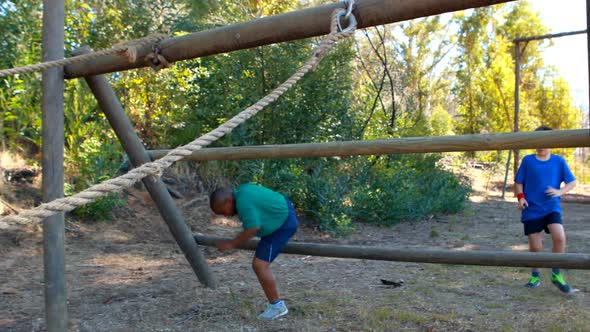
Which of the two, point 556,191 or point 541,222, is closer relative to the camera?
point 556,191

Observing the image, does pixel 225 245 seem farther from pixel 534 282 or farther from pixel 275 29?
pixel 534 282

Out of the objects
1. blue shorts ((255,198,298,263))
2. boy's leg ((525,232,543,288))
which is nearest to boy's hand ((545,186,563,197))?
boy's leg ((525,232,543,288))

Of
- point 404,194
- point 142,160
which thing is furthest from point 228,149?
point 404,194

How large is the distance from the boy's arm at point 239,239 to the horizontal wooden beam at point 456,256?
155 mm

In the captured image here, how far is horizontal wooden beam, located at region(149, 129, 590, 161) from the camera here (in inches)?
89.9

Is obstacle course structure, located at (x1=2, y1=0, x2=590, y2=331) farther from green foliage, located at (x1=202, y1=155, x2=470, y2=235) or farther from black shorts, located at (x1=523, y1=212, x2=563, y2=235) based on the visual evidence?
green foliage, located at (x1=202, y1=155, x2=470, y2=235)

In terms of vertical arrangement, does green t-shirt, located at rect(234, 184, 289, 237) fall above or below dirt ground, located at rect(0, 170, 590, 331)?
above

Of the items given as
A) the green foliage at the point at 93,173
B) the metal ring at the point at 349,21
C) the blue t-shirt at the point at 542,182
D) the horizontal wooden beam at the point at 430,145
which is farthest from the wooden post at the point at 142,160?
the green foliage at the point at 93,173

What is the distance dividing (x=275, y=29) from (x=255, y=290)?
2.40 metres

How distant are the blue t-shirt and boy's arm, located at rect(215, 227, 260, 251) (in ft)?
A: 7.71

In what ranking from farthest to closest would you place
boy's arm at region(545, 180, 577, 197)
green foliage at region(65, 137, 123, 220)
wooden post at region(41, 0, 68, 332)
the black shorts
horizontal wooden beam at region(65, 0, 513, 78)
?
green foliage at region(65, 137, 123, 220), the black shorts, boy's arm at region(545, 180, 577, 197), wooden post at region(41, 0, 68, 332), horizontal wooden beam at region(65, 0, 513, 78)

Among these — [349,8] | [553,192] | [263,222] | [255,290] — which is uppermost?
[349,8]

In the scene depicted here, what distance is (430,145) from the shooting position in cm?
257

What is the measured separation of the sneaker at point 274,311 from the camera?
145 inches
